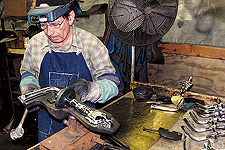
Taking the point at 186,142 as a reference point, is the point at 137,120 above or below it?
below

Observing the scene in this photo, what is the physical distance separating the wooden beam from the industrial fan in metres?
1.44

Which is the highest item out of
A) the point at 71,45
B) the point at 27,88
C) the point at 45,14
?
the point at 45,14

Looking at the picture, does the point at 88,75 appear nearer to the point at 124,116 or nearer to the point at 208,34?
the point at 124,116

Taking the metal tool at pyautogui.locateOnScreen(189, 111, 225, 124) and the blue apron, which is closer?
the metal tool at pyautogui.locateOnScreen(189, 111, 225, 124)

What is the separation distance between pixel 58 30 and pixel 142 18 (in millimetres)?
1190

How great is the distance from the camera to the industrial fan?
7.52ft

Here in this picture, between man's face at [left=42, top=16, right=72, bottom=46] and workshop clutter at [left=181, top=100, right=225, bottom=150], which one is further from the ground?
man's face at [left=42, top=16, right=72, bottom=46]

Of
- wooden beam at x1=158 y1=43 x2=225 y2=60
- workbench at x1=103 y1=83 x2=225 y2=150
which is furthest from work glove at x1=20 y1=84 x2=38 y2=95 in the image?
wooden beam at x1=158 y1=43 x2=225 y2=60

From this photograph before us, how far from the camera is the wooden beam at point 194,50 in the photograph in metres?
3.33

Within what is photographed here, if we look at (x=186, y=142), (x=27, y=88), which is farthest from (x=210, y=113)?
(x=27, y=88)

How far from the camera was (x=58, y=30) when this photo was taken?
1622 millimetres

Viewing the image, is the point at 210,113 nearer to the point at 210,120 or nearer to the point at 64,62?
the point at 210,120

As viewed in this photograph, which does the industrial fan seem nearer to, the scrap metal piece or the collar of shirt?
the collar of shirt

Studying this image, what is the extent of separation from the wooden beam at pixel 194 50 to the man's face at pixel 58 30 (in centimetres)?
255
